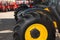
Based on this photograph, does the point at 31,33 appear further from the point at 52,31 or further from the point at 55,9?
the point at 55,9

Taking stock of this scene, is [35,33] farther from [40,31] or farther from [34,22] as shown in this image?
[34,22]

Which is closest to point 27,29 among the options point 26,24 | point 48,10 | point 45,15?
point 26,24

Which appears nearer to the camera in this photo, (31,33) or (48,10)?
(31,33)

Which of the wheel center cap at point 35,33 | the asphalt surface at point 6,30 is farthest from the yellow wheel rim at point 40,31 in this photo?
the asphalt surface at point 6,30

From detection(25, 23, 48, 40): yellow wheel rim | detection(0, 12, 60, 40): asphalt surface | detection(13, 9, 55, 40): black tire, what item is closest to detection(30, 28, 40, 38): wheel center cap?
detection(25, 23, 48, 40): yellow wheel rim

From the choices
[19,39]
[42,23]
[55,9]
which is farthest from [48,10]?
[19,39]

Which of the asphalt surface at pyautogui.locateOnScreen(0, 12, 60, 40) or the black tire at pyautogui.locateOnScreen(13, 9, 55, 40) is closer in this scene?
the black tire at pyautogui.locateOnScreen(13, 9, 55, 40)

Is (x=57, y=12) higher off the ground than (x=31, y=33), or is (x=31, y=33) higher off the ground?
(x=57, y=12)

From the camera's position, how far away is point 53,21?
5.87 metres

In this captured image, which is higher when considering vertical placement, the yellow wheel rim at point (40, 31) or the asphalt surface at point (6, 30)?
the yellow wheel rim at point (40, 31)

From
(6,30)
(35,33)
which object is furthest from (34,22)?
(6,30)

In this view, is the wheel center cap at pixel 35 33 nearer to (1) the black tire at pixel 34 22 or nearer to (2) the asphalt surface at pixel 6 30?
(1) the black tire at pixel 34 22

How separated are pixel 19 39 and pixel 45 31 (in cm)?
65

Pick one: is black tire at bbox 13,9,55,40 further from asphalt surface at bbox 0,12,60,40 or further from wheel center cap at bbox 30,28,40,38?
asphalt surface at bbox 0,12,60,40
